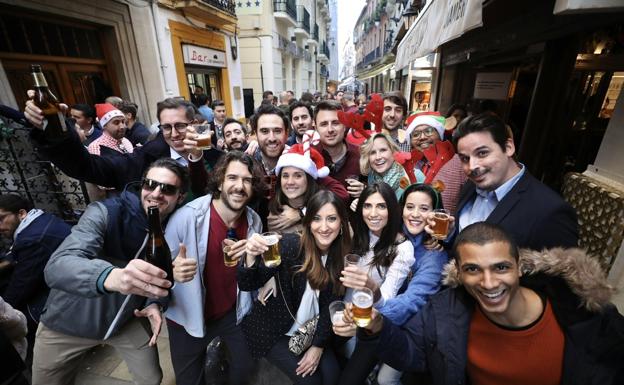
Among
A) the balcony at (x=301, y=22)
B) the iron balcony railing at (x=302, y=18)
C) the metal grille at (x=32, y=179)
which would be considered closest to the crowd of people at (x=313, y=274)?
the metal grille at (x=32, y=179)

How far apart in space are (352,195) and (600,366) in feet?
7.13

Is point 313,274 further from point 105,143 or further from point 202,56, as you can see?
point 202,56

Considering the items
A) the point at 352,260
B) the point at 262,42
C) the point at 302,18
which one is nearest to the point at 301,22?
the point at 302,18

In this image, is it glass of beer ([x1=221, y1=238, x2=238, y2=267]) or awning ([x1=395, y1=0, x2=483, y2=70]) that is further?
awning ([x1=395, y1=0, x2=483, y2=70])

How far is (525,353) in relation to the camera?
154cm

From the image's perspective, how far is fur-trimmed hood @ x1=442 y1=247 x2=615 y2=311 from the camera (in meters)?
1.42

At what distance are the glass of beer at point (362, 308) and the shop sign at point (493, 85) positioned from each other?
605 centimetres

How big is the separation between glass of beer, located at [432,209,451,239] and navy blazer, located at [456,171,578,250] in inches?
12.4

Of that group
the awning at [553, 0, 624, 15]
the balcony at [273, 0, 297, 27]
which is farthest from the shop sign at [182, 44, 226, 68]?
the awning at [553, 0, 624, 15]

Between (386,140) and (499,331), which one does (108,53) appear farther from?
(499,331)

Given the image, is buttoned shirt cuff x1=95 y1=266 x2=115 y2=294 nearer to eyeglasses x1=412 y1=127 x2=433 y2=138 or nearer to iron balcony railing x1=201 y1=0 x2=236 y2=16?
eyeglasses x1=412 y1=127 x2=433 y2=138

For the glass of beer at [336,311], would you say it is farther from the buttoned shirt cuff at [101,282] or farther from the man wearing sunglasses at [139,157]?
the man wearing sunglasses at [139,157]

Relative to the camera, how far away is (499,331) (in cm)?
158

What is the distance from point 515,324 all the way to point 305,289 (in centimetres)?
146
